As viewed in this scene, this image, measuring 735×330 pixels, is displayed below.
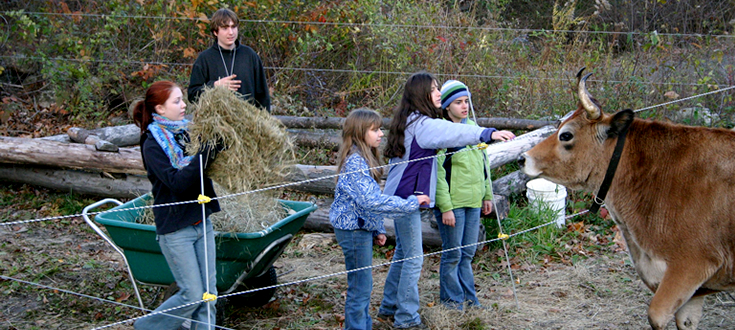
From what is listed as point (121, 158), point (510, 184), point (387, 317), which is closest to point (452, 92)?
point (387, 317)

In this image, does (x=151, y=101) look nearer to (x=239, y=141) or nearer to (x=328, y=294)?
(x=239, y=141)

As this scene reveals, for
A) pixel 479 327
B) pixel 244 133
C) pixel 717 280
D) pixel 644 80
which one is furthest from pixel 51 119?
pixel 717 280

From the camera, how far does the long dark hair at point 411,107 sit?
473 centimetres

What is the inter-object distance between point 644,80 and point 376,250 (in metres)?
4.46

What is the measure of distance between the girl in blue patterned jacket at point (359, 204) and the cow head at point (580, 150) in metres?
0.81

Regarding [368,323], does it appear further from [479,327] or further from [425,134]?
[425,134]

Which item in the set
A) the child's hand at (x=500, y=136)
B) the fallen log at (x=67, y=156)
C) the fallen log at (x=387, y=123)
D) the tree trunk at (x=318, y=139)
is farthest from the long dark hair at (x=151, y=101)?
the tree trunk at (x=318, y=139)

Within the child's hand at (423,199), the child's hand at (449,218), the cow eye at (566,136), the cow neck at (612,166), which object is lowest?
the child's hand at (449,218)

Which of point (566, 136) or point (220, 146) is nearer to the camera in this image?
point (220, 146)

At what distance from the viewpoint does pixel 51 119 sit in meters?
9.98

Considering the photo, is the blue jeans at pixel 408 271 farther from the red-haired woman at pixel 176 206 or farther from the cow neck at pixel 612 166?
the red-haired woman at pixel 176 206

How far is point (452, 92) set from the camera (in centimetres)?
488

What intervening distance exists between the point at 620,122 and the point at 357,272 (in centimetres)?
197

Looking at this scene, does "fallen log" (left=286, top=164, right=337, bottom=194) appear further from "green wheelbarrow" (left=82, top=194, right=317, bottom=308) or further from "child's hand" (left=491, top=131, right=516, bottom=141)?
"child's hand" (left=491, top=131, right=516, bottom=141)
